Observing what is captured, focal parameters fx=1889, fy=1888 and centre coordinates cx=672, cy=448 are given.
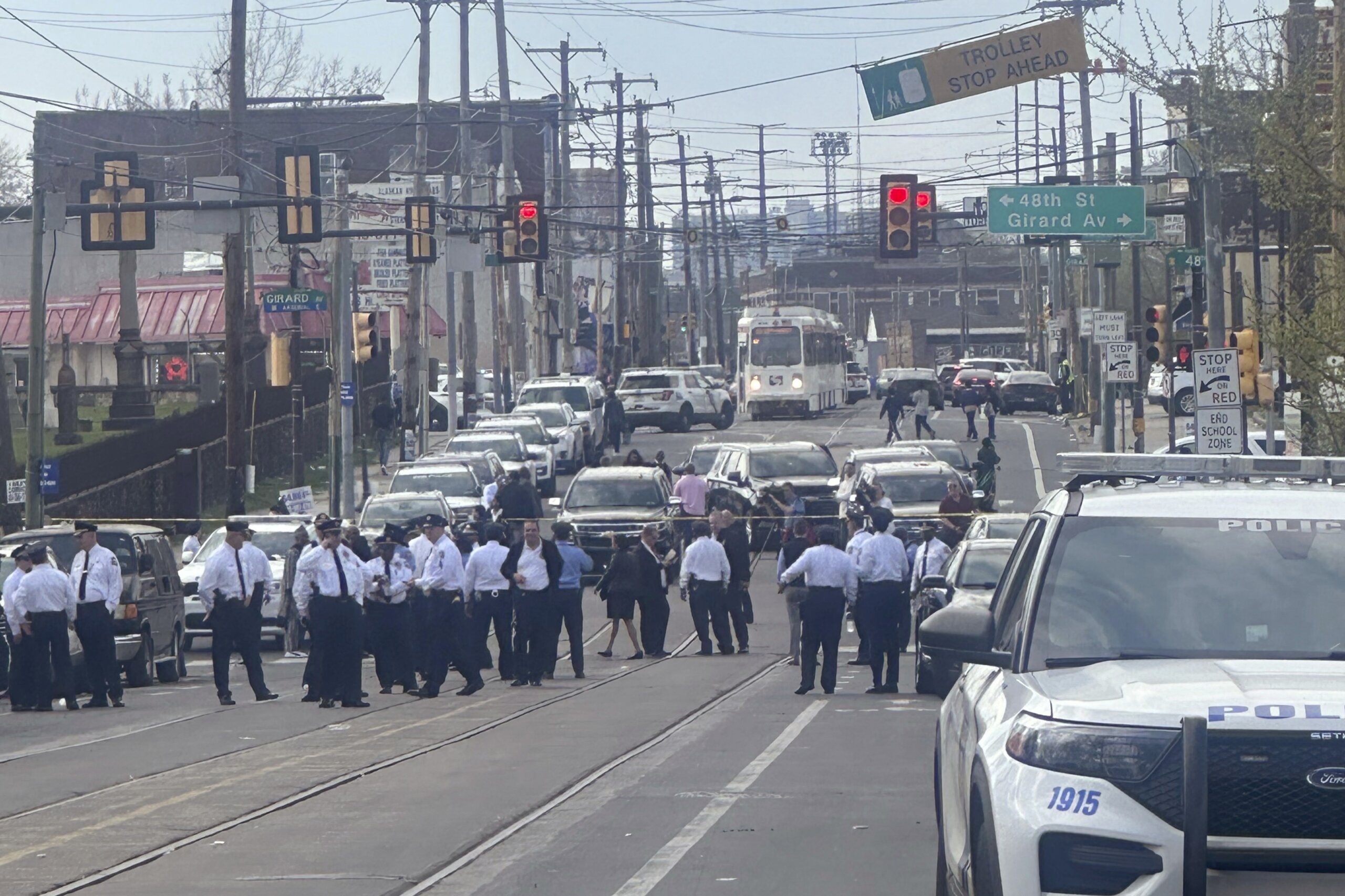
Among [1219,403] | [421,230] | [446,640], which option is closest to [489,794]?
[446,640]

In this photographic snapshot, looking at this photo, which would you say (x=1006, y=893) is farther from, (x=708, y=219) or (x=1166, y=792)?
(x=708, y=219)

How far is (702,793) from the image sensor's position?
11133mm

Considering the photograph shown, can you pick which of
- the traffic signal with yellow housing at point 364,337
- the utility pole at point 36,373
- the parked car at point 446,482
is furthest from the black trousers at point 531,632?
the traffic signal with yellow housing at point 364,337

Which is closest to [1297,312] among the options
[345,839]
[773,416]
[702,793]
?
[702,793]

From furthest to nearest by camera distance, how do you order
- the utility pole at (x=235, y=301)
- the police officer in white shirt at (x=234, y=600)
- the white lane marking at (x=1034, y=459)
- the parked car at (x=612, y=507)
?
the white lane marking at (x=1034, y=459)
the utility pole at (x=235, y=301)
the parked car at (x=612, y=507)
the police officer in white shirt at (x=234, y=600)

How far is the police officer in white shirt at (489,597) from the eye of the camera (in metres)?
19.5

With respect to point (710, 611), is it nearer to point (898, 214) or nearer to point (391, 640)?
point (391, 640)

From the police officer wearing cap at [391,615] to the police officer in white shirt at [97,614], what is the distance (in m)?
2.50

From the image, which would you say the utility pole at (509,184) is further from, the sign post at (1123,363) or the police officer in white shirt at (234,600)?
the police officer in white shirt at (234,600)

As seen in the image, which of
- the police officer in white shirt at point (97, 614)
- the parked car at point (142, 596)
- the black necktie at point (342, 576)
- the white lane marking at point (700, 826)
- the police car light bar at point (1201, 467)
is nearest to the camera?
the police car light bar at point (1201, 467)

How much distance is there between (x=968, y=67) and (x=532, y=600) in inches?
489

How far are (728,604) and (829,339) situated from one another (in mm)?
42995

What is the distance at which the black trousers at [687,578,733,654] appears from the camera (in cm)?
2181

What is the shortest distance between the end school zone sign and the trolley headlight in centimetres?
2317
